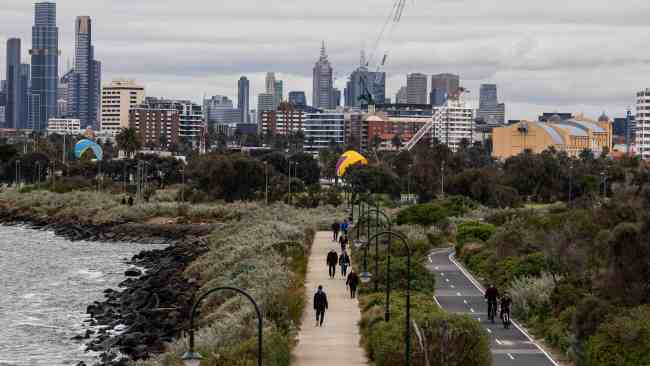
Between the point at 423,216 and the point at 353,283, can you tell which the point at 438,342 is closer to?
the point at 353,283

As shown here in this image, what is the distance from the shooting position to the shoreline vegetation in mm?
38094

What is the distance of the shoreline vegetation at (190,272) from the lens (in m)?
38.1

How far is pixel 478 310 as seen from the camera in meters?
46.7

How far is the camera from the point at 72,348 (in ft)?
157

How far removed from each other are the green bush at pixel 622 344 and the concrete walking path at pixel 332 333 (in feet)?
21.1

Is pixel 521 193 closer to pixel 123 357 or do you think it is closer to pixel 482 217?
pixel 482 217

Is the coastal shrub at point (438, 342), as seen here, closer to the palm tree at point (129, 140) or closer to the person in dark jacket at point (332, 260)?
the person in dark jacket at point (332, 260)

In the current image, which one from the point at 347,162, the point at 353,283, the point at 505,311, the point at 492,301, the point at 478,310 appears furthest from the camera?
the point at 347,162

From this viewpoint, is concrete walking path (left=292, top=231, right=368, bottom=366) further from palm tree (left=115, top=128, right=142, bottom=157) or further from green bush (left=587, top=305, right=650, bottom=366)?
palm tree (left=115, top=128, right=142, bottom=157)

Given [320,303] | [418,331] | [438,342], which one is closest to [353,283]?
[320,303]

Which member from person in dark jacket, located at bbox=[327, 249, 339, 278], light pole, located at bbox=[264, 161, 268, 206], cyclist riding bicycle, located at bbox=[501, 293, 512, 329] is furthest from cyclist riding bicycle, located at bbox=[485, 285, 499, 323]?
light pole, located at bbox=[264, 161, 268, 206]

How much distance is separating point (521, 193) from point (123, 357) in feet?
289

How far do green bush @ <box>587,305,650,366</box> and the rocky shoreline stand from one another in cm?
1600

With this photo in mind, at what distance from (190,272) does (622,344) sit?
129 ft
